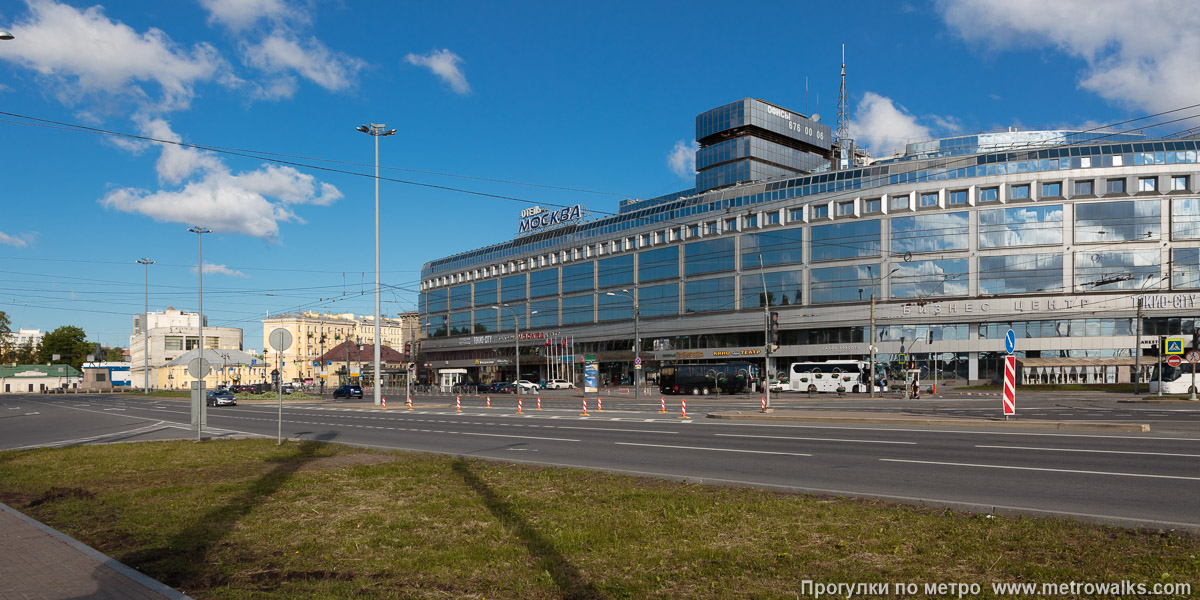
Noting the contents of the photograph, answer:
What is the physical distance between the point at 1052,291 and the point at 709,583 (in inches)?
2957

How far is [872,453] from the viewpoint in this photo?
16.0m

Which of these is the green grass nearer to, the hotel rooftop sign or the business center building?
the business center building

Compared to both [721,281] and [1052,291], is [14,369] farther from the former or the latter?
[1052,291]

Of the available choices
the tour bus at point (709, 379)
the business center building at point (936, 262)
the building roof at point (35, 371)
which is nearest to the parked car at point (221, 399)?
the tour bus at point (709, 379)

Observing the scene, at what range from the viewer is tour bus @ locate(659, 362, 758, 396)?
6269 centimetres

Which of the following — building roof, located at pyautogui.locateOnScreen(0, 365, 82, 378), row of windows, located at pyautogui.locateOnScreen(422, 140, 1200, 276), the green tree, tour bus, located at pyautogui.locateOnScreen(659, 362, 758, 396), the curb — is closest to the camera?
the curb

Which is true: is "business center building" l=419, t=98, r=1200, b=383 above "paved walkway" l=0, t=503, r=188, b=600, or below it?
above

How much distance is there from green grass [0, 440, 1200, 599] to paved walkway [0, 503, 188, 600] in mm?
277

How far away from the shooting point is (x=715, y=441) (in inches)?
764

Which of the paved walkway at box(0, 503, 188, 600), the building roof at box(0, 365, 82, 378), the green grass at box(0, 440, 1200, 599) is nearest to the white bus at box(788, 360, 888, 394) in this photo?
the green grass at box(0, 440, 1200, 599)

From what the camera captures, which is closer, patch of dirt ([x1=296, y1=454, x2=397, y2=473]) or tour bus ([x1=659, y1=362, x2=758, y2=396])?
patch of dirt ([x1=296, y1=454, x2=397, y2=473])

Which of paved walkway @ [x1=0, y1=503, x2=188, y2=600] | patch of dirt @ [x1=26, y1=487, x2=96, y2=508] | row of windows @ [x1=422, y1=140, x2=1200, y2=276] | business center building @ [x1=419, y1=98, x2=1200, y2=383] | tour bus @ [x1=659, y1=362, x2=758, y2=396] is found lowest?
tour bus @ [x1=659, y1=362, x2=758, y2=396]

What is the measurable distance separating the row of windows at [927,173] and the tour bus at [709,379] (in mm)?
24568

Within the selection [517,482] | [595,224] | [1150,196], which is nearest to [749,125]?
[595,224]
